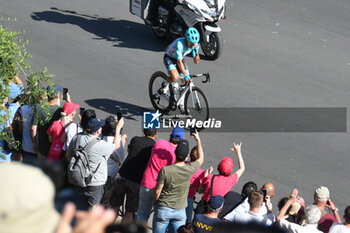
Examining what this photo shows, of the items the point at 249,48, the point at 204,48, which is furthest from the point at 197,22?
the point at 249,48

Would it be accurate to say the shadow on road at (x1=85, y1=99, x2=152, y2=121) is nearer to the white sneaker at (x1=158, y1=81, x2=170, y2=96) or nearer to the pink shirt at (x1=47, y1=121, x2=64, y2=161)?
the white sneaker at (x1=158, y1=81, x2=170, y2=96)

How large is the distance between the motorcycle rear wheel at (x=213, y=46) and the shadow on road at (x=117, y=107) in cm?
262

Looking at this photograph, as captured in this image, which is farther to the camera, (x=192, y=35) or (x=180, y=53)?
(x=180, y=53)

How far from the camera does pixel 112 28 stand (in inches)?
628

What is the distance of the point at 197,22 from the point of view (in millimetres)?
Answer: 14234

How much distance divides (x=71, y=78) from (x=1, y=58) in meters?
7.02

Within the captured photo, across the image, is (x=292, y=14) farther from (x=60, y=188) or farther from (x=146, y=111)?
(x=60, y=188)

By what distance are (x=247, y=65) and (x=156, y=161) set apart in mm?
6817

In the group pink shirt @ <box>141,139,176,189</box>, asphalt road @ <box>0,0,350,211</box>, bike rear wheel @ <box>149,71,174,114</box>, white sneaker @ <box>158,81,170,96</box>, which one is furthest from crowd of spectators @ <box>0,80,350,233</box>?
bike rear wheel @ <box>149,71,174,114</box>

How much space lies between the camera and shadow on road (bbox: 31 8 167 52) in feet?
50.1

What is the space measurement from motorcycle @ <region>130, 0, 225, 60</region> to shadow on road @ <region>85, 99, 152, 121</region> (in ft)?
8.75

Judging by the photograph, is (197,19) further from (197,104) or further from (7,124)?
(7,124)
